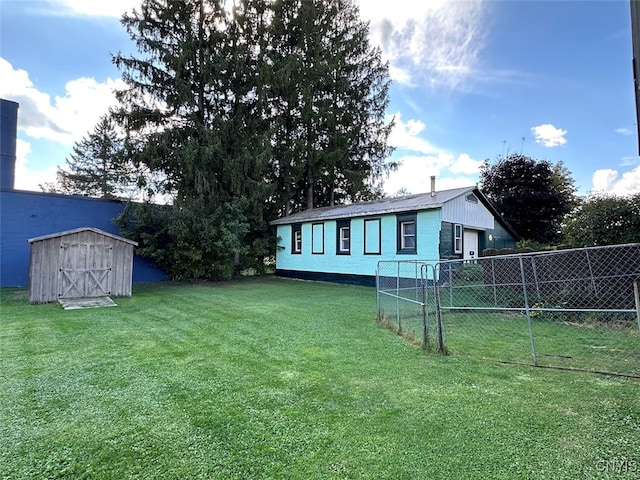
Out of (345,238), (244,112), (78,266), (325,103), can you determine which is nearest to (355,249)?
(345,238)

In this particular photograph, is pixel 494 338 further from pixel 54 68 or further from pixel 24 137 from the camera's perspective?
pixel 24 137

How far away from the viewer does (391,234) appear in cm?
1260

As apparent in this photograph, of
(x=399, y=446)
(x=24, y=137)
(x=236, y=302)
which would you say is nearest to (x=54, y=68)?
(x=24, y=137)

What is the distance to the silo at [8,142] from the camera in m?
12.2

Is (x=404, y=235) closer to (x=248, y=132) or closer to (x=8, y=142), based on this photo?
(x=248, y=132)

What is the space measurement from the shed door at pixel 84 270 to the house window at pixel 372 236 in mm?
8506

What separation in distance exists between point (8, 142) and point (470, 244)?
55.9 ft

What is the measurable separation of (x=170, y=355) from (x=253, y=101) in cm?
1500

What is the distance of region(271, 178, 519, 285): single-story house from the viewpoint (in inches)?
456

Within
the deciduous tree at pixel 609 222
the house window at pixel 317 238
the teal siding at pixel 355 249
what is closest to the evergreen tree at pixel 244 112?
the teal siding at pixel 355 249

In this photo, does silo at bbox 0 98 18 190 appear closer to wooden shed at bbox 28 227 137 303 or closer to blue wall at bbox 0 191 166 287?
blue wall at bbox 0 191 166 287

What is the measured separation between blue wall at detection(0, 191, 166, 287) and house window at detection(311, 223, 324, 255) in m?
8.24

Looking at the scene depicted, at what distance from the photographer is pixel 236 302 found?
372 inches

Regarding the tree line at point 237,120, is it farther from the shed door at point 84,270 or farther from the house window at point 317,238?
the shed door at point 84,270
